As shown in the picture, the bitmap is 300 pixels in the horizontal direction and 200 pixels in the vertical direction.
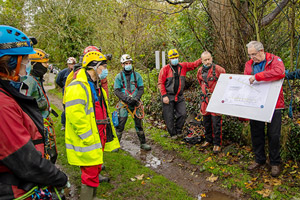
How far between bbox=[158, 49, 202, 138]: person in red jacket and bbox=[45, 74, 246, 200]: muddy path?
105cm

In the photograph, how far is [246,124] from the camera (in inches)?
223

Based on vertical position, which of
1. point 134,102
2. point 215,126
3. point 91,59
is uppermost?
Result: point 91,59

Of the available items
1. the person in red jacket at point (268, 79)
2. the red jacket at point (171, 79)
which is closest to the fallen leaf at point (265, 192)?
the person in red jacket at point (268, 79)

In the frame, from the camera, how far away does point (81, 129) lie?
3109 millimetres

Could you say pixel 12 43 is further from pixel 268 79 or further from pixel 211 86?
pixel 211 86

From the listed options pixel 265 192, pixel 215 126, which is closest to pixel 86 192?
pixel 265 192

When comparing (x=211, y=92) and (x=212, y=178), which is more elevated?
(x=211, y=92)

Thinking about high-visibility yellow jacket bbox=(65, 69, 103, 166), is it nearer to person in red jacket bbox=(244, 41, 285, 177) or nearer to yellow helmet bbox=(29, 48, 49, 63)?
yellow helmet bbox=(29, 48, 49, 63)

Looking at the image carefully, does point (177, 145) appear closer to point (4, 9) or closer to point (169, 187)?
point (169, 187)

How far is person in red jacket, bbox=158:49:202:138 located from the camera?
6.22 meters

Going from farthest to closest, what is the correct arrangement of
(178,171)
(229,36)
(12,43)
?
(229,36)
(178,171)
(12,43)

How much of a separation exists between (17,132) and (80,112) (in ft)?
4.85

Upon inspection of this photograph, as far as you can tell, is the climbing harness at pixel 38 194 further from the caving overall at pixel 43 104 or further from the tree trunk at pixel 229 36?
the tree trunk at pixel 229 36

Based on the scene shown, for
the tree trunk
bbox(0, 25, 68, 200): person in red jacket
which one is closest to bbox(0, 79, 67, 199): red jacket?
bbox(0, 25, 68, 200): person in red jacket
